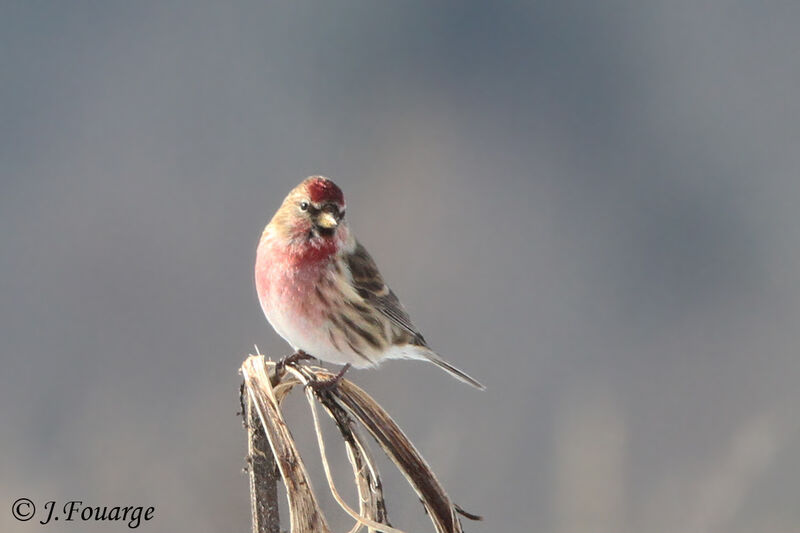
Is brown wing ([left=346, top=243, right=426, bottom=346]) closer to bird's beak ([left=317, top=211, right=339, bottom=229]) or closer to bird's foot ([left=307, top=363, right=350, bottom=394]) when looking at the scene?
bird's beak ([left=317, top=211, right=339, bottom=229])

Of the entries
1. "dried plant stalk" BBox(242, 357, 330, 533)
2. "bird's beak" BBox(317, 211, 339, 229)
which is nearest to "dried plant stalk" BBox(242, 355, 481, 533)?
"dried plant stalk" BBox(242, 357, 330, 533)

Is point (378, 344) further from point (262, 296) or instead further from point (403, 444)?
point (403, 444)

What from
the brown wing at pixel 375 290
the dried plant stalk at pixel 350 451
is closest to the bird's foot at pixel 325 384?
the dried plant stalk at pixel 350 451

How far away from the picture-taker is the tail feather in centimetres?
215

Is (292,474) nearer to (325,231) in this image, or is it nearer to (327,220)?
(327,220)

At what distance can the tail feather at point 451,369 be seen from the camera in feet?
7.07

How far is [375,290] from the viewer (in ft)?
7.52

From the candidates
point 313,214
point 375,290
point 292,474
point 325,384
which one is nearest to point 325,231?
point 313,214

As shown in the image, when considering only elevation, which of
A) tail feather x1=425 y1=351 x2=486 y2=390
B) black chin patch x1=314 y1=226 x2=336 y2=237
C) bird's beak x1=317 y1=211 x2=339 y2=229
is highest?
bird's beak x1=317 y1=211 x2=339 y2=229

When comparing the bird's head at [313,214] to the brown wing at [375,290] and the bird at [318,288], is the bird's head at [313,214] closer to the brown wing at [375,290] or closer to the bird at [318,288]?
the bird at [318,288]

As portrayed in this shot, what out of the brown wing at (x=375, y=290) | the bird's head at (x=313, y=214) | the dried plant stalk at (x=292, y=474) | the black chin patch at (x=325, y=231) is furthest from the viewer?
the brown wing at (x=375, y=290)

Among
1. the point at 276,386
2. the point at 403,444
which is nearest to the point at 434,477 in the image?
the point at 403,444

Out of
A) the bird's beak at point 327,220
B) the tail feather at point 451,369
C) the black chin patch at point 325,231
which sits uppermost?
the bird's beak at point 327,220

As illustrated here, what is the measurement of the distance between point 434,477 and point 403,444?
0.07m
